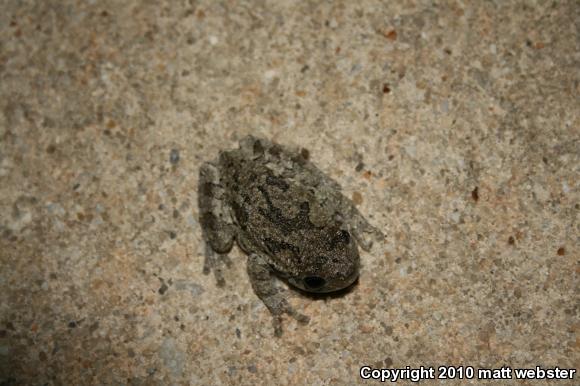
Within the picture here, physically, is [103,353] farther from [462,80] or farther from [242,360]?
[462,80]

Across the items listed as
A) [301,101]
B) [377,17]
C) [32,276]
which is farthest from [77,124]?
[377,17]

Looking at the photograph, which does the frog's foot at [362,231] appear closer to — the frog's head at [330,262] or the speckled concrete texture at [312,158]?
the speckled concrete texture at [312,158]

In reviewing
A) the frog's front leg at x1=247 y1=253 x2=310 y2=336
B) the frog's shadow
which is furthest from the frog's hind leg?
the frog's shadow

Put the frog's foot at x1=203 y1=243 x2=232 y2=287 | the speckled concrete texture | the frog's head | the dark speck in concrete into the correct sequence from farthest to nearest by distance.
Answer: the dark speck in concrete
the frog's foot at x1=203 y1=243 x2=232 y2=287
the speckled concrete texture
the frog's head

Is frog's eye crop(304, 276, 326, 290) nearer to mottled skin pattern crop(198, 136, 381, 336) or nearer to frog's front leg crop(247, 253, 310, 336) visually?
mottled skin pattern crop(198, 136, 381, 336)

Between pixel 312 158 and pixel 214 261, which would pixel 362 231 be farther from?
pixel 214 261

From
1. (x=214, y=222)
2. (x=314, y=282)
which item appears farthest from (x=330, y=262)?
(x=214, y=222)
